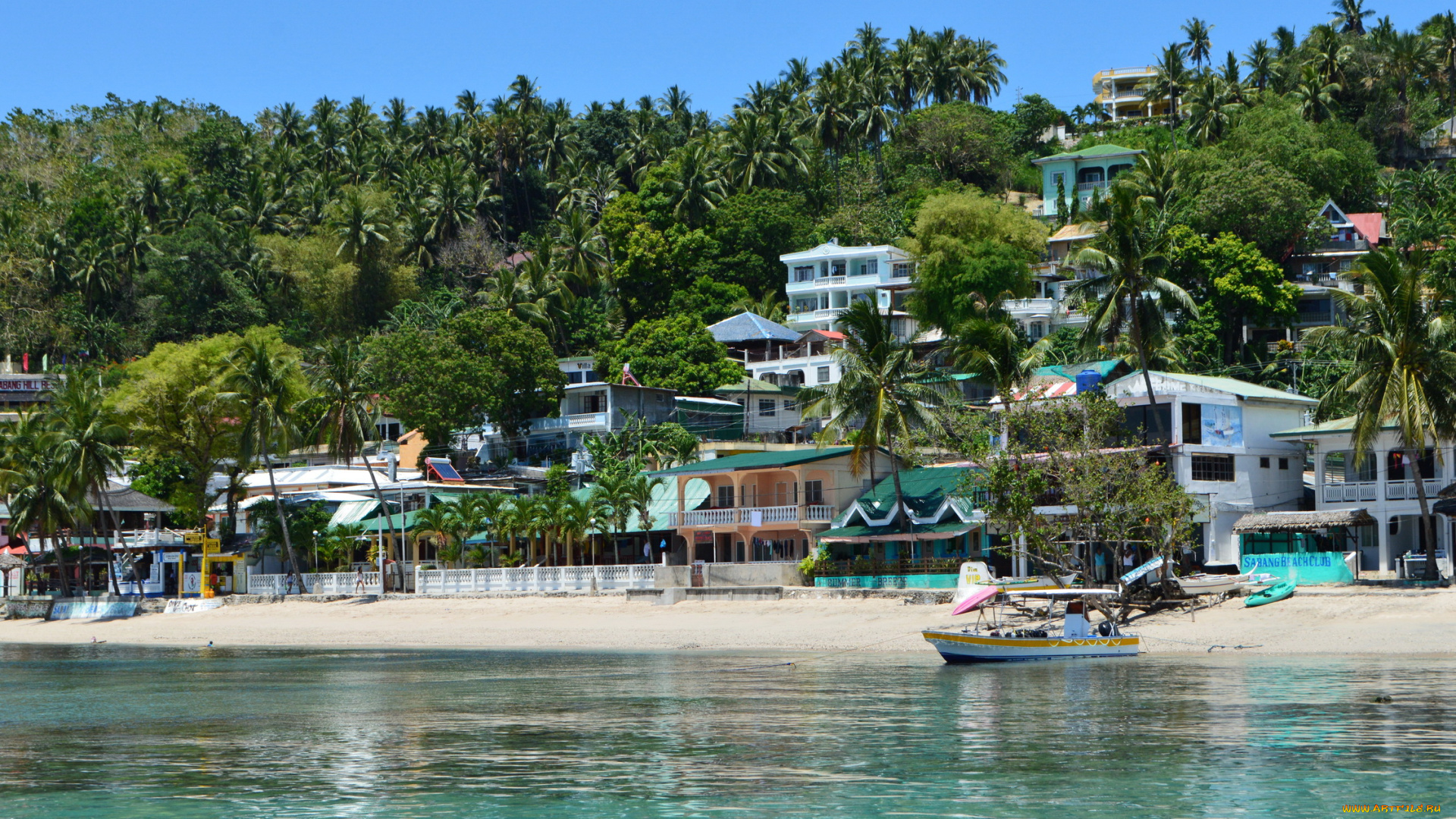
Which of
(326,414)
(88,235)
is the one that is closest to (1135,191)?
(326,414)

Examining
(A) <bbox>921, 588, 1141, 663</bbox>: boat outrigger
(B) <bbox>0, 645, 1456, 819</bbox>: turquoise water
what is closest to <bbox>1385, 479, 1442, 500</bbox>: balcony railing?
(B) <bbox>0, 645, 1456, 819</bbox>: turquoise water

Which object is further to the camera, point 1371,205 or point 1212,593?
point 1371,205

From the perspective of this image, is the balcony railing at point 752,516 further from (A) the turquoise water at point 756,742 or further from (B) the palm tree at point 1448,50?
(B) the palm tree at point 1448,50

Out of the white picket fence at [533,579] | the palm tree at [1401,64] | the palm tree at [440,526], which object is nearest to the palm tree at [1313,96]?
the palm tree at [1401,64]

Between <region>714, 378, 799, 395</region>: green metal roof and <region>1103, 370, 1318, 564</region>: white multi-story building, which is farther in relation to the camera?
<region>714, 378, 799, 395</region>: green metal roof

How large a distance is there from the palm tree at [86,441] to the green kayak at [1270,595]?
48.7 meters

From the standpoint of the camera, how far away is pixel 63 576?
72.5 meters

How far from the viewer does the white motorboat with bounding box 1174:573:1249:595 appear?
4450 cm

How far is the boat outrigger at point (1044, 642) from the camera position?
37.2 m

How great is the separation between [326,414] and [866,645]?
131ft

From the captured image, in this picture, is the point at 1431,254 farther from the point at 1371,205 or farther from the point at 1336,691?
the point at 1336,691

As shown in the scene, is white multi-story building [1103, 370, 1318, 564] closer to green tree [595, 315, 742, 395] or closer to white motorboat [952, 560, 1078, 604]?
white motorboat [952, 560, 1078, 604]

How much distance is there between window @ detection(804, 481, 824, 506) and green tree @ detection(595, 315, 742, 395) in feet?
84.4

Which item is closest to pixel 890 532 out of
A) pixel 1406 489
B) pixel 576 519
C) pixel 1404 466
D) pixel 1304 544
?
pixel 576 519
